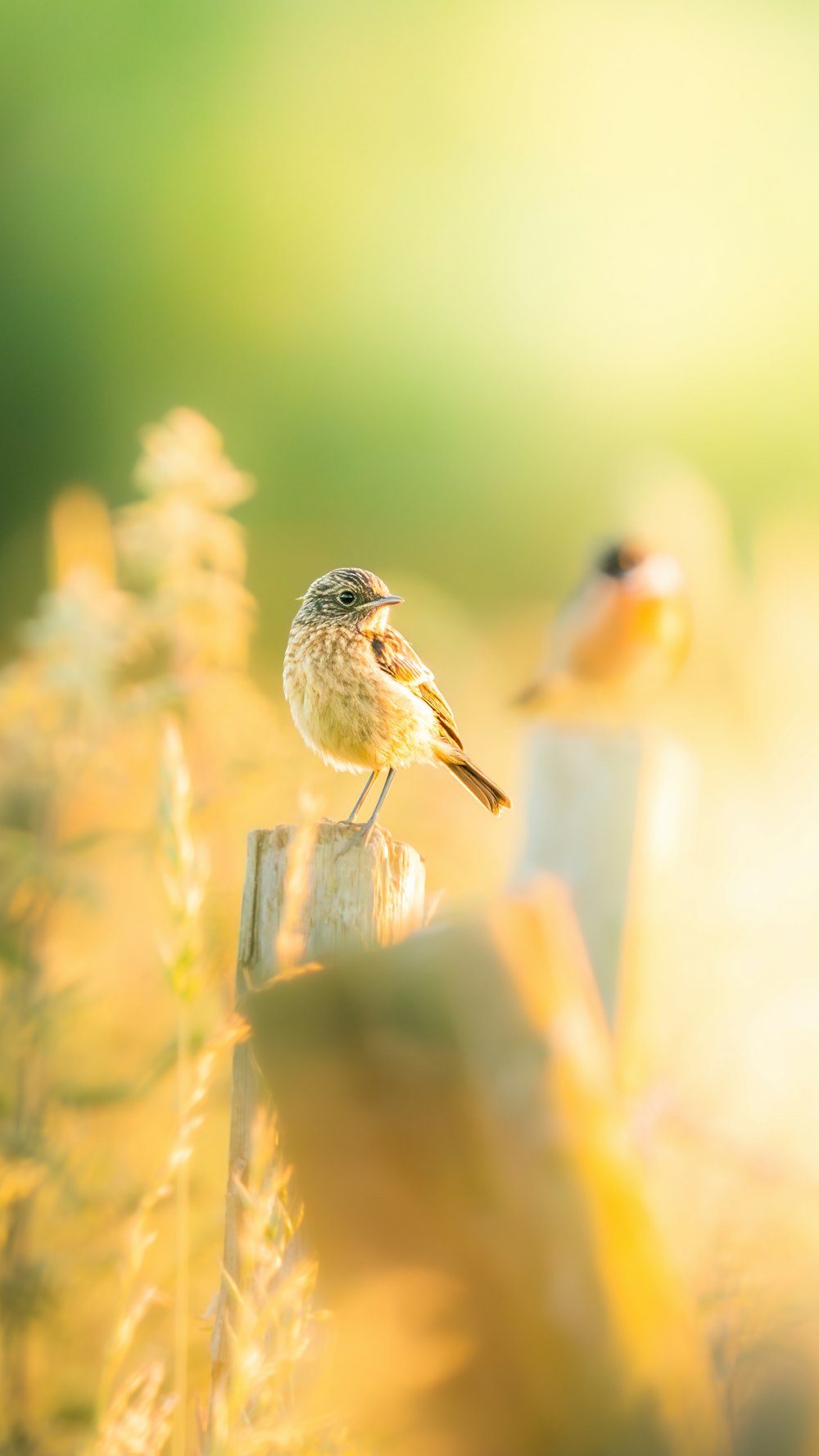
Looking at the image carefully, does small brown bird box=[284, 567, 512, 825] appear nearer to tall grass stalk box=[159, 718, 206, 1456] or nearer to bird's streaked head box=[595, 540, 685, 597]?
tall grass stalk box=[159, 718, 206, 1456]

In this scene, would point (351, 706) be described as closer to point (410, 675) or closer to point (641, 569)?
point (410, 675)

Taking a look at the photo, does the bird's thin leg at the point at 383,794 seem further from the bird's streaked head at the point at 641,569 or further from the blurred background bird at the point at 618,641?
the bird's streaked head at the point at 641,569

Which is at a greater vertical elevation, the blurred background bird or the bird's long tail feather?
the blurred background bird

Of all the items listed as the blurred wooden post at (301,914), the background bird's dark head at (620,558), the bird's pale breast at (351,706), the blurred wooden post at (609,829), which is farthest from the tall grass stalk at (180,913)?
the background bird's dark head at (620,558)

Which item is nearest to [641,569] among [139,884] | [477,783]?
[139,884]

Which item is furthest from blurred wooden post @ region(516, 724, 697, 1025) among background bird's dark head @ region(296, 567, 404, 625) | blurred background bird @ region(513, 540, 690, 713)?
blurred background bird @ region(513, 540, 690, 713)
